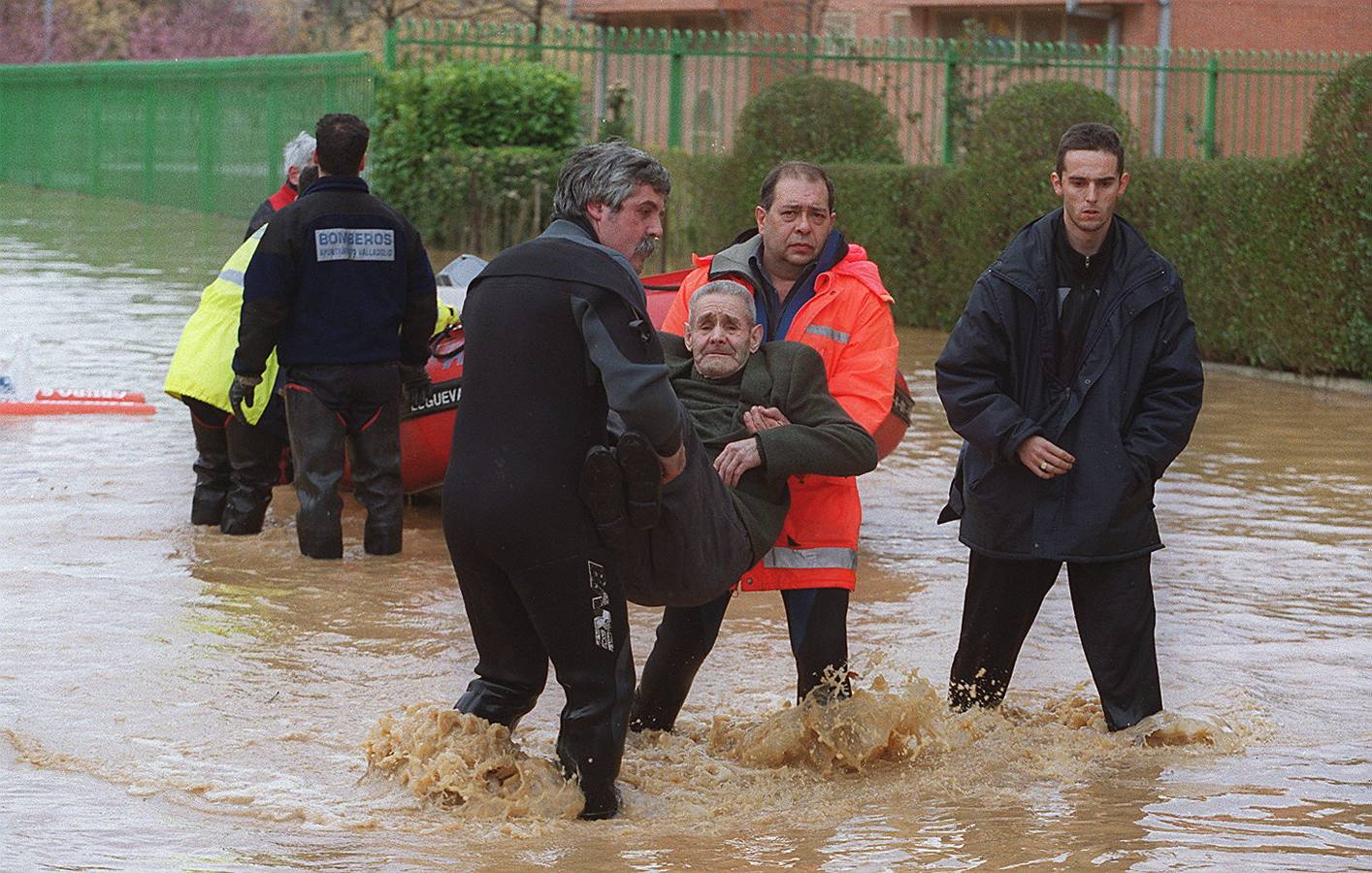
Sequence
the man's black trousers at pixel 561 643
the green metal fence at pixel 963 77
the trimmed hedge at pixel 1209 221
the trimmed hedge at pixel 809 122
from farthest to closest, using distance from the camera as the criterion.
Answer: the green metal fence at pixel 963 77 → the trimmed hedge at pixel 809 122 → the trimmed hedge at pixel 1209 221 → the man's black trousers at pixel 561 643

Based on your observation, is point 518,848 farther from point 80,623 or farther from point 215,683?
point 80,623

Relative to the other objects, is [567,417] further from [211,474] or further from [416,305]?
[211,474]

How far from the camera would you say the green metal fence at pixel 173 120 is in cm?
2902

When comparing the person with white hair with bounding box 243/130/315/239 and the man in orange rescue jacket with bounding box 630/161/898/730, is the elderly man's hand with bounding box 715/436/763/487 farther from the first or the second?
the person with white hair with bounding box 243/130/315/239

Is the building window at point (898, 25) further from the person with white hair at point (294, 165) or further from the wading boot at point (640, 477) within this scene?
the wading boot at point (640, 477)

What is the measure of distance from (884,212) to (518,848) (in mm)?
14315

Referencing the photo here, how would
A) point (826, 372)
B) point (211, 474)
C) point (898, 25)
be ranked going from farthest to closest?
point (898, 25)
point (211, 474)
point (826, 372)

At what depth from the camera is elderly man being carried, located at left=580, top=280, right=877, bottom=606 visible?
520cm

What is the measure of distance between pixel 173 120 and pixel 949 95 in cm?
1904

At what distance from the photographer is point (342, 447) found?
29.2 feet

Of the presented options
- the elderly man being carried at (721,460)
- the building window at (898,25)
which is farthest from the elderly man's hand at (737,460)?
the building window at (898,25)

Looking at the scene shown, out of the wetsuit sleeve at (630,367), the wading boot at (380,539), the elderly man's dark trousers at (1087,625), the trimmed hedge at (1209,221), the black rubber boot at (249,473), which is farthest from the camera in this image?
the trimmed hedge at (1209,221)

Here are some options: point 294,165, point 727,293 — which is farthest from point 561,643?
point 294,165

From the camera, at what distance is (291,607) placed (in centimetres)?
822
